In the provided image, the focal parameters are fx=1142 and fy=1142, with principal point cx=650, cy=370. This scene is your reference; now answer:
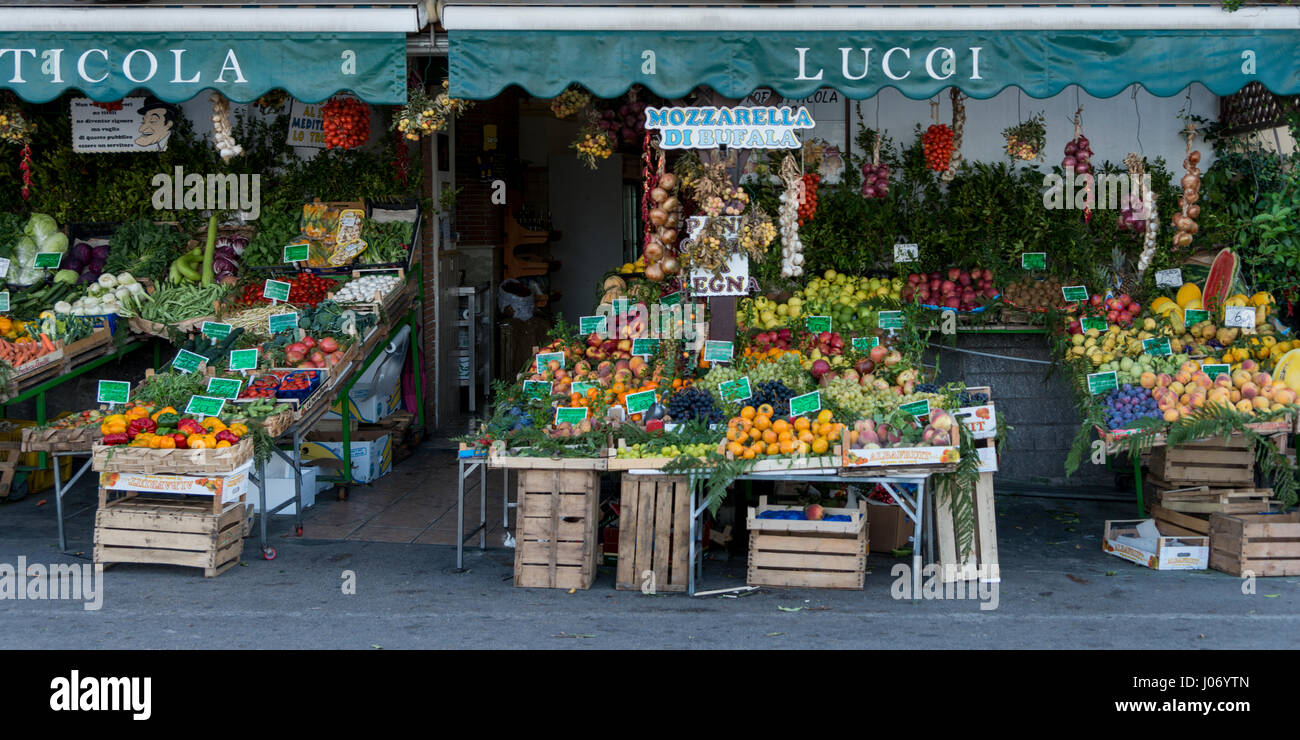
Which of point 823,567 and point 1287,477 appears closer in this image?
point 823,567

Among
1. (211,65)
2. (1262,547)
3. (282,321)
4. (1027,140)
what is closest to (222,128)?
(211,65)

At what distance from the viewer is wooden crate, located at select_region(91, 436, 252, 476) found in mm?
6629

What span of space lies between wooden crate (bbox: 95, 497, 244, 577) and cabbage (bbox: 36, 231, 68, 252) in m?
3.40

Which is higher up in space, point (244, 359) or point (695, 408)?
point (244, 359)

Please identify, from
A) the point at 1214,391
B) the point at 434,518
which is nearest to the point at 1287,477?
the point at 1214,391

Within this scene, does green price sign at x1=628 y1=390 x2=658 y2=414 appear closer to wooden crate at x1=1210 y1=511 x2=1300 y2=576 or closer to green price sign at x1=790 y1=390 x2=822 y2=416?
green price sign at x1=790 y1=390 x2=822 y2=416

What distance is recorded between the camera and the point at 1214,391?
7039mm

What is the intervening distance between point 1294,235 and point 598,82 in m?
5.29

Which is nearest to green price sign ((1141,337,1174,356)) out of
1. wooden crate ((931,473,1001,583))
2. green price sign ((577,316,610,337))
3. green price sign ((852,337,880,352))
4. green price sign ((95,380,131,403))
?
green price sign ((852,337,880,352))

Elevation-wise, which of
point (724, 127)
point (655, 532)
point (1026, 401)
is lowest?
point (655, 532)

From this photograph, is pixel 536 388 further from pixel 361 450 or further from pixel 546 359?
pixel 361 450

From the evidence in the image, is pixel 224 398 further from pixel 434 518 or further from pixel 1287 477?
pixel 1287 477

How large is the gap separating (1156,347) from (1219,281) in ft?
2.97

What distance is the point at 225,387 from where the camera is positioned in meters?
7.37
